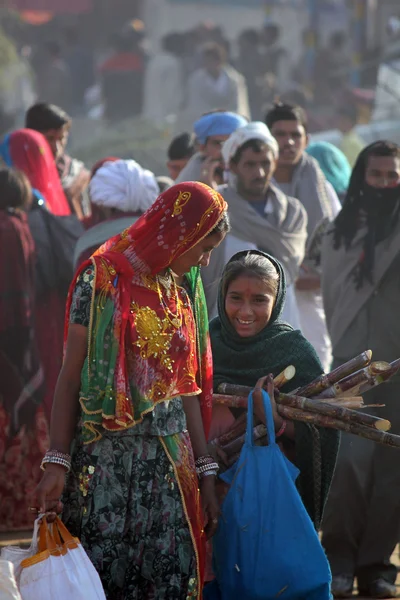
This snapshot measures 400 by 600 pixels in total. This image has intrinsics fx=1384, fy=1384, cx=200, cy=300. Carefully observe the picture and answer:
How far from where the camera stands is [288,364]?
509 cm

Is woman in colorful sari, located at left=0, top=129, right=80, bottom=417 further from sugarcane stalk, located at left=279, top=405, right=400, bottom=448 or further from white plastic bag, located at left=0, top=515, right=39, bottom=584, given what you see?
white plastic bag, located at left=0, top=515, right=39, bottom=584

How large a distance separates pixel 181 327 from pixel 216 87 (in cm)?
1272

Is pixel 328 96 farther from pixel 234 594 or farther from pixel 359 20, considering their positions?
pixel 234 594

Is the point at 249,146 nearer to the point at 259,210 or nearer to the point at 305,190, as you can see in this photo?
the point at 259,210

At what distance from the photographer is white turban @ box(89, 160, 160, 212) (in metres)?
6.99

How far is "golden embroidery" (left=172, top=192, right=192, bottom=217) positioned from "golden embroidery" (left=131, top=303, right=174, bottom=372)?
12.8 inches

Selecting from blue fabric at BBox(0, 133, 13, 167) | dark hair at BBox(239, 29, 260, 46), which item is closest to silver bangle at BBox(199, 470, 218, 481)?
blue fabric at BBox(0, 133, 13, 167)

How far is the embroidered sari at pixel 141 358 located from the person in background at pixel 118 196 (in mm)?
2426

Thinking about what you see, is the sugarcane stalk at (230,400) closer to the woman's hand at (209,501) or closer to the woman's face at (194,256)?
the woman's hand at (209,501)

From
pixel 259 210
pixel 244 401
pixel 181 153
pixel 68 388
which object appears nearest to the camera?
pixel 68 388

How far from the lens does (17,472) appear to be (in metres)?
8.23

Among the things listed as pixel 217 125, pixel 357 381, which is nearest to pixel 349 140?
pixel 217 125

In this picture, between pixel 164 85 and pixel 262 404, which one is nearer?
pixel 262 404

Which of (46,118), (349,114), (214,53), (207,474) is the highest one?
(214,53)
